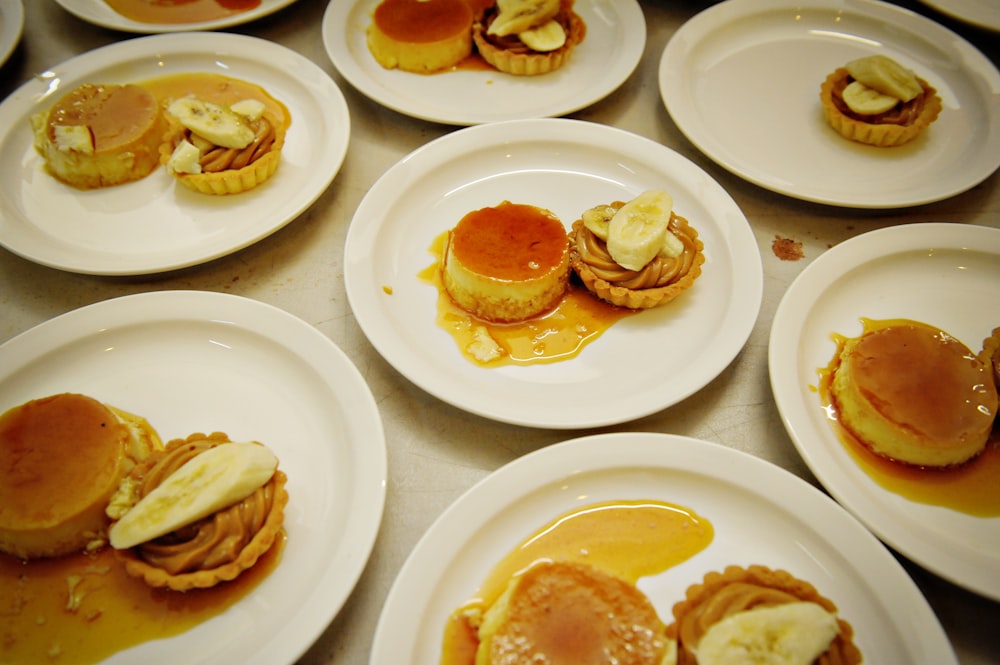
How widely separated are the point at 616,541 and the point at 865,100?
2.50m

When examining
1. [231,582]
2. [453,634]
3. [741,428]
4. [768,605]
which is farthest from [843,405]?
[231,582]

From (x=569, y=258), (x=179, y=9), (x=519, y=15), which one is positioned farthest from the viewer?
(x=179, y=9)

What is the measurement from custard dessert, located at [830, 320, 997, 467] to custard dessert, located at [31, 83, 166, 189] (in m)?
3.12

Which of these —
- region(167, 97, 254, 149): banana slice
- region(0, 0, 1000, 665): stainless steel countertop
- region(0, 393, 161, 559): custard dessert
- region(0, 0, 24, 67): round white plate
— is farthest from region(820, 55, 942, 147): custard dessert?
region(0, 0, 24, 67): round white plate

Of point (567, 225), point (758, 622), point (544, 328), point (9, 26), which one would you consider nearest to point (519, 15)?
point (567, 225)

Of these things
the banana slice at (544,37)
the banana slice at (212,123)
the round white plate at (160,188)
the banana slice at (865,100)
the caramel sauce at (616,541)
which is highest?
the banana slice at (544,37)

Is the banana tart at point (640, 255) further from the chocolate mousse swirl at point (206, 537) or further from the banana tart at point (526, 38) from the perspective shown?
the chocolate mousse swirl at point (206, 537)

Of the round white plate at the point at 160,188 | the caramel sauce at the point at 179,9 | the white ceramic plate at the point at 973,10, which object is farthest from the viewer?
the caramel sauce at the point at 179,9

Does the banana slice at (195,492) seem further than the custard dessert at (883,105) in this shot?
No

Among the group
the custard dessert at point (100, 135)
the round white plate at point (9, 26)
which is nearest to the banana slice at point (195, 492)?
the custard dessert at point (100, 135)

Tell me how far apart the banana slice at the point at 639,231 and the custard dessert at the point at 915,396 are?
811mm

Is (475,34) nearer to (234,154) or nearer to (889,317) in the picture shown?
(234,154)

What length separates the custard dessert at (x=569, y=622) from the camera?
1793 mm

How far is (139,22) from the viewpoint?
12.3 feet
